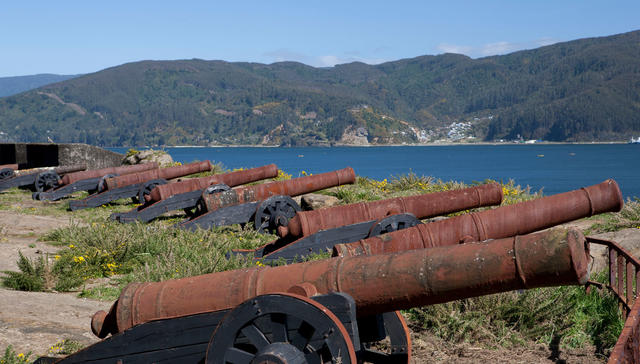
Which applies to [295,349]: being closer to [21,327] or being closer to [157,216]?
[21,327]

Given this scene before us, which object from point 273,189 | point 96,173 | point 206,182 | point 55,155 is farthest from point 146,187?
point 55,155

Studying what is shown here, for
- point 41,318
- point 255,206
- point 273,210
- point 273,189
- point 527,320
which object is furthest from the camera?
point 273,189

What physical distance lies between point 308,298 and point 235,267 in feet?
14.6

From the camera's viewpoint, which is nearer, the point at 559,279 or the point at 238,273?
the point at 559,279

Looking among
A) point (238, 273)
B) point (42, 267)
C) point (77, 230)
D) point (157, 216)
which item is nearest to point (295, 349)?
point (238, 273)

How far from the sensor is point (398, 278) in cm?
371

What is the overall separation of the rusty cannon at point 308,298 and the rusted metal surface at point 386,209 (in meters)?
4.38

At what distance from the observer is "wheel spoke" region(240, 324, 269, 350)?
352 cm

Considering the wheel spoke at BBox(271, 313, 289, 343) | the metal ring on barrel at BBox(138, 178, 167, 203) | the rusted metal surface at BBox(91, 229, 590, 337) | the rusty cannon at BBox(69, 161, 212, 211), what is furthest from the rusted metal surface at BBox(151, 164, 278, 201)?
the wheel spoke at BBox(271, 313, 289, 343)

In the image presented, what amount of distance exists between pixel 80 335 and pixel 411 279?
10.8ft

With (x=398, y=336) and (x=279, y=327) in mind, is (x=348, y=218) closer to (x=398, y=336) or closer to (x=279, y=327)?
(x=398, y=336)

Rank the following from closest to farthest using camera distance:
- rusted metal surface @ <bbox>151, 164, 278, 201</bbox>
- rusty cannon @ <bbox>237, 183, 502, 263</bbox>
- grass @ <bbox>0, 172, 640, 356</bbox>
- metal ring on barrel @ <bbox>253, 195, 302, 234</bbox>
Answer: grass @ <bbox>0, 172, 640, 356</bbox> → rusty cannon @ <bbox>237, 183, 502, 263</bbox> → metal ring on barrel @ <bbox>253, 195, 302, 234</bbox> → rusted metal surface @ <bbox>151, 164, 278, 201</bbox>

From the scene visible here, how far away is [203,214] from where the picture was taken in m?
11.7

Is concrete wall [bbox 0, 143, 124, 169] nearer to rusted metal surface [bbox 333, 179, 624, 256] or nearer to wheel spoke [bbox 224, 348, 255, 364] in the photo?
rusted metal surface [bbox 333, 179, 624, 256]
